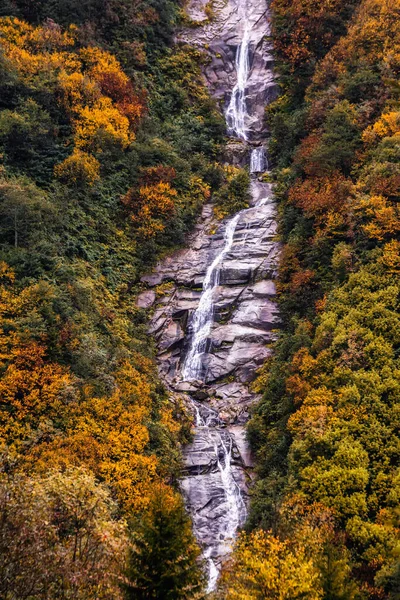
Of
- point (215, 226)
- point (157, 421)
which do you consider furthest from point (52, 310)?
point (215, 226)

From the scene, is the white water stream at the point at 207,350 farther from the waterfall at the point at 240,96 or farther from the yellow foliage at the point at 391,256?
the yellow foliage at the point at 391,256

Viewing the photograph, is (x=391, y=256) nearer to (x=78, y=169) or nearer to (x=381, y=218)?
(x=381, y=218)

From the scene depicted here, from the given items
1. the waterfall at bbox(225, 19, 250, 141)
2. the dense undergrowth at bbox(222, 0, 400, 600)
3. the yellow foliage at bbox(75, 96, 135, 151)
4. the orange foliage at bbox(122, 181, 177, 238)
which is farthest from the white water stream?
the yellow foliage at bbox(75, 96, 135, 151)

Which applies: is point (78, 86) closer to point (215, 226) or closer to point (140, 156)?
point (140, 156)

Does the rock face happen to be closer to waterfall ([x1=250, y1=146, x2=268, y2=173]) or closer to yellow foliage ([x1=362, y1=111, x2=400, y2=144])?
waterfall ([x1=250, y1=146, x2=268, y2=173])

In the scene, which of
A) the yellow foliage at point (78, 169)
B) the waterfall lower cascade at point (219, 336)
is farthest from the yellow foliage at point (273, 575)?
the yellow foliage at point (78, 169)

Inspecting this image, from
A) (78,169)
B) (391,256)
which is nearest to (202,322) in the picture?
(391,256)

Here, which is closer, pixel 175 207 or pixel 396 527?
pixel 396 527

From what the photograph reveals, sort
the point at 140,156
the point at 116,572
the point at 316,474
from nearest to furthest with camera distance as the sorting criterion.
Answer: the point at 116,572
the point at 316,474
the point at 140,156
